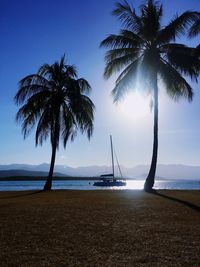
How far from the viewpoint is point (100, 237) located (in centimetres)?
892

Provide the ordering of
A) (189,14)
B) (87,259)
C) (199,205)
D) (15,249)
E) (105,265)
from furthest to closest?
1. (189,14)
2. (199,205)
3. (15,249)
4. (87,259)
5. (105,265)

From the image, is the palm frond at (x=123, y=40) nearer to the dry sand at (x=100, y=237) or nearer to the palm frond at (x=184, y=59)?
the palm frond at (x=184, y=59)

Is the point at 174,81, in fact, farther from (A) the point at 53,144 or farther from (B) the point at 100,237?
(B) the point at 100,237

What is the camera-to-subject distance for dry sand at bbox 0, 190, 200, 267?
696cm

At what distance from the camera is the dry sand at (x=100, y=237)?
6.96 m

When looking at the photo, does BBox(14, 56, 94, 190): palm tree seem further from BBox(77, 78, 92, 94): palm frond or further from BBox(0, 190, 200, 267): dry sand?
BBox(0, 190, 200, 267): dry sand

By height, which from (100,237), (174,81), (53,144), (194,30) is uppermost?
(194,30)

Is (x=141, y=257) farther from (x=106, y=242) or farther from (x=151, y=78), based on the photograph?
(x=151, y=78)

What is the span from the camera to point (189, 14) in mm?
25500

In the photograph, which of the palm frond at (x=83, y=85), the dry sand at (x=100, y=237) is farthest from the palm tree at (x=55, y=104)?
the dry sand at (x=100, y=237)

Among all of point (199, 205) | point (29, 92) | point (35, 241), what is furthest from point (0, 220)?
point (29, 92)

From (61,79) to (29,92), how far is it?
336 cm

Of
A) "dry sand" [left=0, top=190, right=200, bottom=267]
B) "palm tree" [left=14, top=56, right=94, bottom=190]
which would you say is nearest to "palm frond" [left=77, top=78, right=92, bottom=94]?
"palm tree" [left=14, top=56, right=94, bottom=190]

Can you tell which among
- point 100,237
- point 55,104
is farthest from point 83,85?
point 100,237
